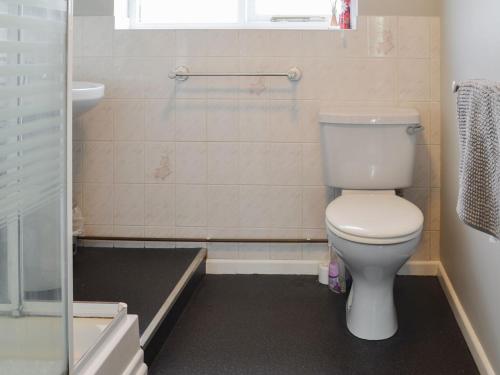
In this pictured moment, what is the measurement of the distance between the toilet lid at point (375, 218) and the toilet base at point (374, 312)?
0.77 ft

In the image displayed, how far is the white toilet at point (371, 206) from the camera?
1.88 meters

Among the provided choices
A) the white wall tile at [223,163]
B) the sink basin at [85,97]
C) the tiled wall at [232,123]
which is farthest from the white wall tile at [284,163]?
the sink basin at [85,97]

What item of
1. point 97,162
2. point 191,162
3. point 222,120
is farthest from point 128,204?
point 222,120

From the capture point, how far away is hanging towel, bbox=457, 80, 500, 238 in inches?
47.8

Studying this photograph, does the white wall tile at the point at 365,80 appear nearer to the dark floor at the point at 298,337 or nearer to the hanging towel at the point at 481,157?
the dark floor at the point at 298,337

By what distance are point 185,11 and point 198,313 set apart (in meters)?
1.53

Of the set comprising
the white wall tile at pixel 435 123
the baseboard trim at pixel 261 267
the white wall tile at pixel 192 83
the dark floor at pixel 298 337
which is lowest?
the dark floor at pixel 298 337

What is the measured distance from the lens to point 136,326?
1.72 m

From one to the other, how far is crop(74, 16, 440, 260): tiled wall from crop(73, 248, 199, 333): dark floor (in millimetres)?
145

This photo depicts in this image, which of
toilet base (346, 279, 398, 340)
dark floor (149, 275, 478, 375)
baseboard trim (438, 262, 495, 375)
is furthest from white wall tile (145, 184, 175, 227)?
baseboard trim (438, 262, 495, 375)

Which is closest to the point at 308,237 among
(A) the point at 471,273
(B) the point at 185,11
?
(A) the point at 471,273

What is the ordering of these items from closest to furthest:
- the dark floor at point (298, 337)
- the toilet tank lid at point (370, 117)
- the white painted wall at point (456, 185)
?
the white painted wall at point (456, 185) → the dark floor at point (298, 337) → the toilet tank lid at point (370, 117)

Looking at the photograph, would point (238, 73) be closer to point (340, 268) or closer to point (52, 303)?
point (340, 268)

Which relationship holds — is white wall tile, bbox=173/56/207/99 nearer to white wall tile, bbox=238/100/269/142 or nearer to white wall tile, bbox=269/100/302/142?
white wall tile, bbox=238/100/269/142
